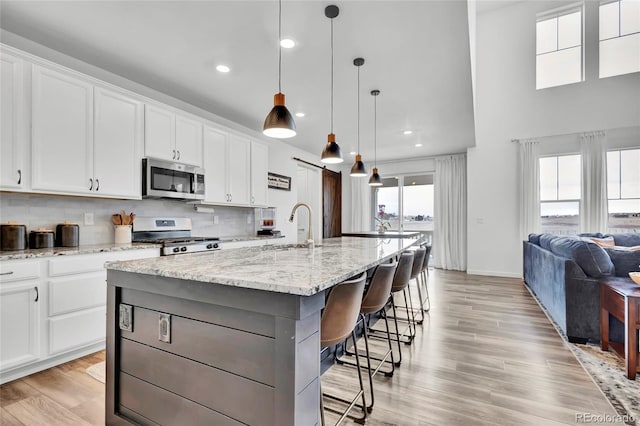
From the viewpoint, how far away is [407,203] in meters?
7.34

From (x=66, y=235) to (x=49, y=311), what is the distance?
0.70 meters

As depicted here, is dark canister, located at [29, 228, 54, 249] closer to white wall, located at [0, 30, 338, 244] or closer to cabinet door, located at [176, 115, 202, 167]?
white wall, located at [0, 30, 338, 244]

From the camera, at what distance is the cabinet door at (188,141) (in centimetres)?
344

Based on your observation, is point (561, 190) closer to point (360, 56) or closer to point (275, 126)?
point (360, 56)

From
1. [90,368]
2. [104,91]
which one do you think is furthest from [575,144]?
[90,368]

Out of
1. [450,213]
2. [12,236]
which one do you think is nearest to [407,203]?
[450,213]

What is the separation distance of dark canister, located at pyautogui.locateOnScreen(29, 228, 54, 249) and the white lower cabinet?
0.37m

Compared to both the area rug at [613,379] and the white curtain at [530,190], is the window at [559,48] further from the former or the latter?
the area rug at [613,379]

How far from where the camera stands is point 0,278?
6.50ft

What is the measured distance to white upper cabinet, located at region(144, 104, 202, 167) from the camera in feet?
10.3

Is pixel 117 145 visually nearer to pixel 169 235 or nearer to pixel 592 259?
pixel 169 235

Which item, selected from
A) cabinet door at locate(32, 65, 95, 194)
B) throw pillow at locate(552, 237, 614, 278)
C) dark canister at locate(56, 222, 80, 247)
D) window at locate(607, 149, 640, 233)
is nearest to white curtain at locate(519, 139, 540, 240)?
window at locate(607, 149, 640, 233)

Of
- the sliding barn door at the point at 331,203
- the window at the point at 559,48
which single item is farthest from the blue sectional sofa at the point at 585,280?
the sliding barn door at the point at 331,203

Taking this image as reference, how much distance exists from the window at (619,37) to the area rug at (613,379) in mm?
5250
